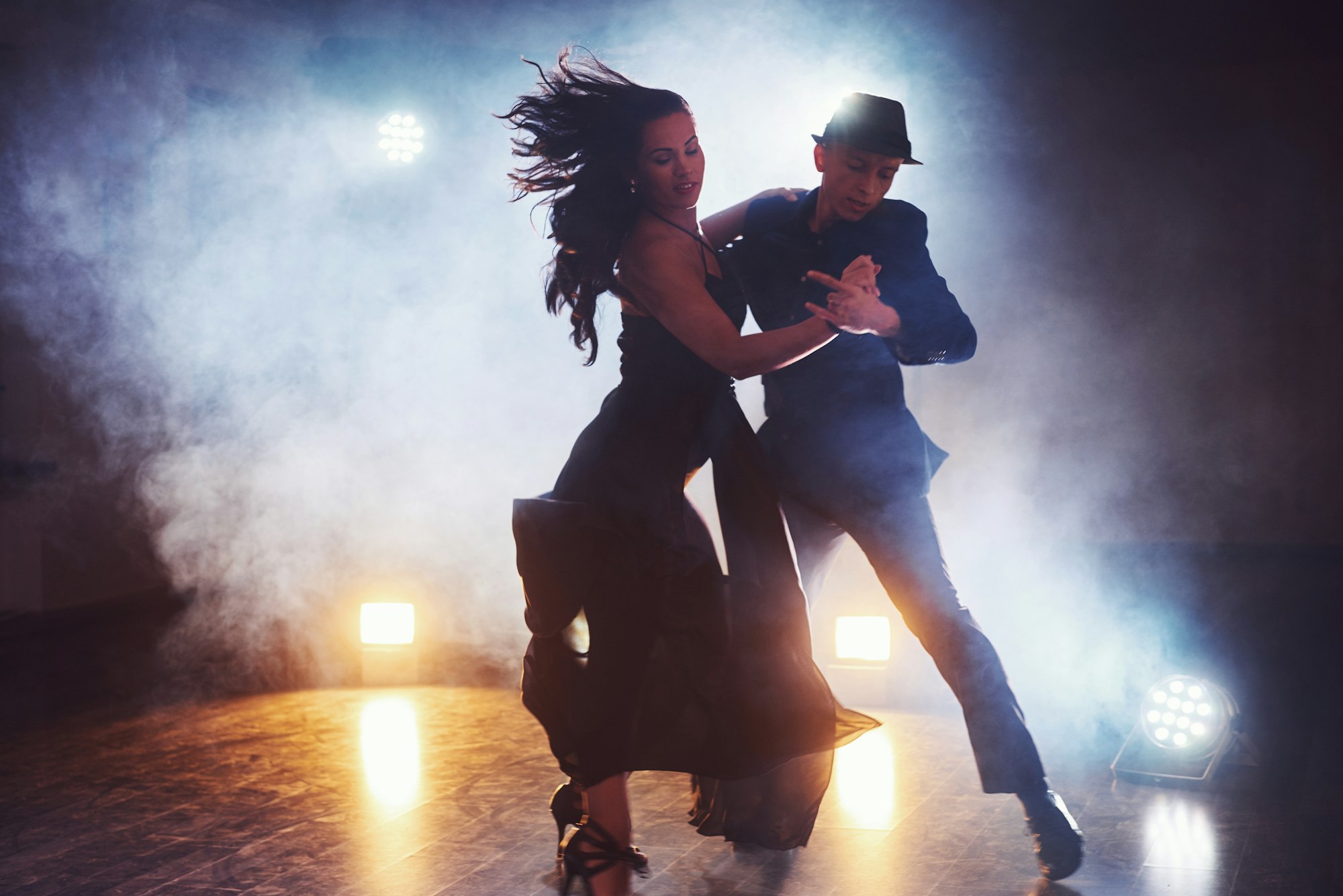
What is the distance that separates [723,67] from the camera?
14.0 ft

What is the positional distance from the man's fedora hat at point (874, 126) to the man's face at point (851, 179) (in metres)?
0.02

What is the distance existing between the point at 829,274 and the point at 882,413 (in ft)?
1.02

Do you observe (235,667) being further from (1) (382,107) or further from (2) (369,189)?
(1) (382,107)

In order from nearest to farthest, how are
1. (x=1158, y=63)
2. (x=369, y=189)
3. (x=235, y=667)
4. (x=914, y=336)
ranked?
1. (x=914, y=336)
2. (x=235, y=667)
3. (x=369, y=189)
4. (x=1158, y=63)

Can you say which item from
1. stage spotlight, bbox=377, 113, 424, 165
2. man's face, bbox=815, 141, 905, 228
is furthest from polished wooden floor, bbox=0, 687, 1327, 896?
stage spotlight, bbox=377, 113, 424, 165

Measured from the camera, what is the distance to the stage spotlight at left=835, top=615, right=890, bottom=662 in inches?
159

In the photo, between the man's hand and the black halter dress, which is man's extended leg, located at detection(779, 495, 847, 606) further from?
the man's hand

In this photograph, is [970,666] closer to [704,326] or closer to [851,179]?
[704,326]

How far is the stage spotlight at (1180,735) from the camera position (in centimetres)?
308

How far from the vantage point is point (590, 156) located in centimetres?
224

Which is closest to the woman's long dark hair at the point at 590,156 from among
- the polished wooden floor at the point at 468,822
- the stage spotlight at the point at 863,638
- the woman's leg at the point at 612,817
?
the woman's leg at the point at 612,817

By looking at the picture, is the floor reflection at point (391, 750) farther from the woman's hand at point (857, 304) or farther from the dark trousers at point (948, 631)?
the woman's hand at point (857, 304)

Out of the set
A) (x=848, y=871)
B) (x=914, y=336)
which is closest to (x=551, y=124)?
(x=914, y=336)

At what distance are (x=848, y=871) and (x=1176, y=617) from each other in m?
3.34
